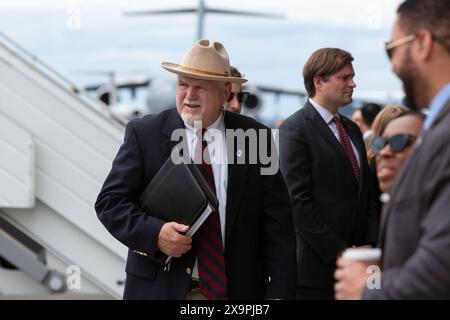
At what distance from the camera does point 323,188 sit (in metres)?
5.02

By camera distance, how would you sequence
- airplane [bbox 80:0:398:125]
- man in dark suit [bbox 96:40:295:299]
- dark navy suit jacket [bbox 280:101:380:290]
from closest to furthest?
man in dark suit [bbox 96:40:295:299]
dark navy suit jacket [bbox 280:101:380:290]
airplane [bbox 80:0:398:125]

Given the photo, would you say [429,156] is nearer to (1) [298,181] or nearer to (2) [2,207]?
(1) [298,181]

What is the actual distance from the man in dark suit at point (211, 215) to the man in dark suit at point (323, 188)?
91cm

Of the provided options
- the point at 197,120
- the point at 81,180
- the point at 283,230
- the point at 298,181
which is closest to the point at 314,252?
the point at 298,181

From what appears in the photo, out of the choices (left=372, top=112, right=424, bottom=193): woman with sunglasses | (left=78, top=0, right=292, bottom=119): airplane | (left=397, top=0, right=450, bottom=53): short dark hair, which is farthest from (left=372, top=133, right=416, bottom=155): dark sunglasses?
(left=78, top=0, right=292, bottom=119): airplane

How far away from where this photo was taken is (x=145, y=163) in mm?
3873

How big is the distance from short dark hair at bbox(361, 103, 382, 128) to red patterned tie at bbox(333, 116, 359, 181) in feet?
10.3

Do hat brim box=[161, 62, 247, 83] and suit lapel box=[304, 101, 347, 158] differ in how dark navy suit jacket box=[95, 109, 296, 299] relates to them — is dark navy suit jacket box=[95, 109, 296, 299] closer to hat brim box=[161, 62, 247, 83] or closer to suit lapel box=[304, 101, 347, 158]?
hat brim box=[161, 62, 247, 83]

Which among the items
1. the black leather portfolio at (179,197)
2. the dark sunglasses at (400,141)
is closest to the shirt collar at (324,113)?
the black leather portfolio at (179,197)

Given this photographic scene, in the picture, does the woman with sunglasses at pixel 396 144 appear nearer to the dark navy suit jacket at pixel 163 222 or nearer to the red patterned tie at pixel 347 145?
the dark navy suit jacket at pixel 163 222

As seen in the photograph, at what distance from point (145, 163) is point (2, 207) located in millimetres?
2528

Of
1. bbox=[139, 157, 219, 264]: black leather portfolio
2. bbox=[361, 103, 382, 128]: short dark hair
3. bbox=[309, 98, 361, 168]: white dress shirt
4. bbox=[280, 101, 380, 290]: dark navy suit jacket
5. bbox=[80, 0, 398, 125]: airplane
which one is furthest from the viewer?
bbox=[80, 0, 398, 125]: airplane

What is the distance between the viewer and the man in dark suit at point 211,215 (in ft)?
12.4

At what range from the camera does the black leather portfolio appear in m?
3.67
